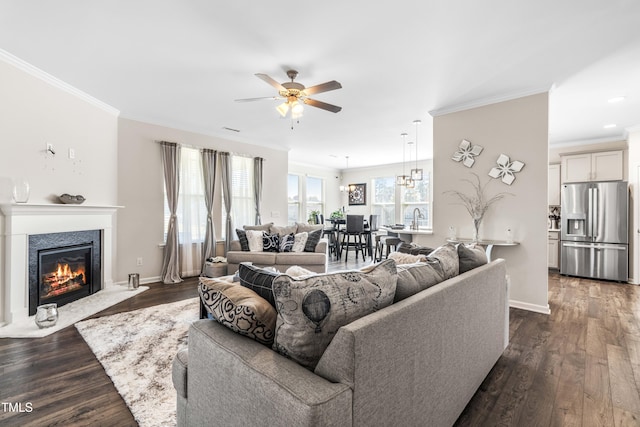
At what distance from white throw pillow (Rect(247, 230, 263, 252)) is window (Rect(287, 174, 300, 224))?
364 centimetres

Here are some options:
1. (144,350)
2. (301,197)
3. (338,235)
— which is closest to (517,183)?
(144,350)

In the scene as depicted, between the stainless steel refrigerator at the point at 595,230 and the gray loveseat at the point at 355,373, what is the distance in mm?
5263

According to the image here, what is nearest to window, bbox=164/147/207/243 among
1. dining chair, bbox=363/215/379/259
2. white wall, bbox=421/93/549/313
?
dining chair, bbox=363/215/379/259

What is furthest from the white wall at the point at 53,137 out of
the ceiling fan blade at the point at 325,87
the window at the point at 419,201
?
the window at the point at 419,201

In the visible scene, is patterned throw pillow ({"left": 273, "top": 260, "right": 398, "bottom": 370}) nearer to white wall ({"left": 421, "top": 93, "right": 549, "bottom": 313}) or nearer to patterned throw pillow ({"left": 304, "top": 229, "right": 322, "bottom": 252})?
white wall ({"left": 421, "top": 93, "right": 549, "bottom": 313})

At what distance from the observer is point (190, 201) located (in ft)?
17.6

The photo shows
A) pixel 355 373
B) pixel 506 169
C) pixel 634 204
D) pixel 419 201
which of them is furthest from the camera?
pixel 419 201

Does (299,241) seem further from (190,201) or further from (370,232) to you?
(370,232)

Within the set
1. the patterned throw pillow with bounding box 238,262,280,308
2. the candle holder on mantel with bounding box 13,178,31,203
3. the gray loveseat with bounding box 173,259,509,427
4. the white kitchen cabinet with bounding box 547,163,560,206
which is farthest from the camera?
the white kitchen cabinet with bounding box 547,163,560,206

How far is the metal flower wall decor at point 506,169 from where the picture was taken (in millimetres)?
3706

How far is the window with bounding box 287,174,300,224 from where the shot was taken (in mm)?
8766

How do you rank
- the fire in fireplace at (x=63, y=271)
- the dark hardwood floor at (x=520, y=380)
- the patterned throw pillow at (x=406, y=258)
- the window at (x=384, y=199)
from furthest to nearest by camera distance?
the window at (x=384, y=199)
the fire in fireplace at (x=63, y=271)
the patterned throw pillow at (x=406, y=258)
the dark hardwood floor at (x=520, y=380)

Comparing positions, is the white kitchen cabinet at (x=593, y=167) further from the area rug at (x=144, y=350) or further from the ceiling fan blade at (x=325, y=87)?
the area rug at (x=144, y=350)

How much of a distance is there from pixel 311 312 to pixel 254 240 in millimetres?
4146
